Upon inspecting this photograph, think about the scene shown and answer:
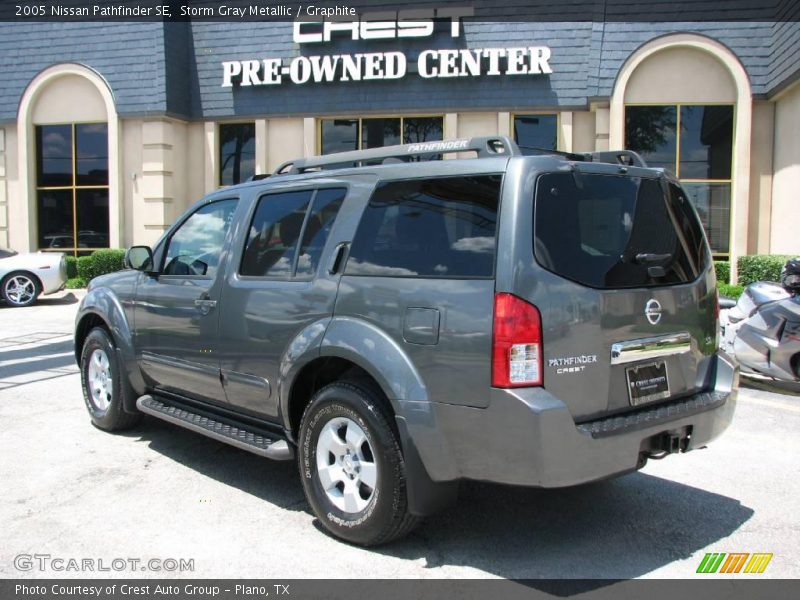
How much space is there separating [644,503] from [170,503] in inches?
114

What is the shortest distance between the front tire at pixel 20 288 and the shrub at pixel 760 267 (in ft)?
47.7

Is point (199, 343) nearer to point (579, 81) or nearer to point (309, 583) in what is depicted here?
point (309, 583)

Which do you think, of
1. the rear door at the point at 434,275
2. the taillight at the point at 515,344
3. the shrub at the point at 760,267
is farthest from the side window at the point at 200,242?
the shrub at the point at 760,267

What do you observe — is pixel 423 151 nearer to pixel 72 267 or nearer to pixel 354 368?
pixel 354 368

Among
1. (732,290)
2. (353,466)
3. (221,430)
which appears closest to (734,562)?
(353,466)

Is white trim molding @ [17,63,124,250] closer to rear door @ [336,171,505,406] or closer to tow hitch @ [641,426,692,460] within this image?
rear door @ [336,171,505,406]

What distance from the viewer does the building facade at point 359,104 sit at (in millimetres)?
15617

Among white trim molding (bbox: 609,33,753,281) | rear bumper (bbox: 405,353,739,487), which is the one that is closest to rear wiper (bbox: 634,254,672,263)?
rear bumper (bbox: 405,353,739,487)

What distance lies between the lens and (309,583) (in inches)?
138

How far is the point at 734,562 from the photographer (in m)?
3.73

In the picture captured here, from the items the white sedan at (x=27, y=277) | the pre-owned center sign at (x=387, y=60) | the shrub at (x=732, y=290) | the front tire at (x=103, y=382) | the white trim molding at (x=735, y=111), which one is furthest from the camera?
the pre-owned center sign at (x=387, y=60)

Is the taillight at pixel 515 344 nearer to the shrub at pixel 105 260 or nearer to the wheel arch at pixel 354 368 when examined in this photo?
the wheel arch at pixel 354 368

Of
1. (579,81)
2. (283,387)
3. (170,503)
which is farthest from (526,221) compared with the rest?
(579,81)

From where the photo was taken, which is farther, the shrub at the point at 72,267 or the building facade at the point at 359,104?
the shrub at the point at 72,267
